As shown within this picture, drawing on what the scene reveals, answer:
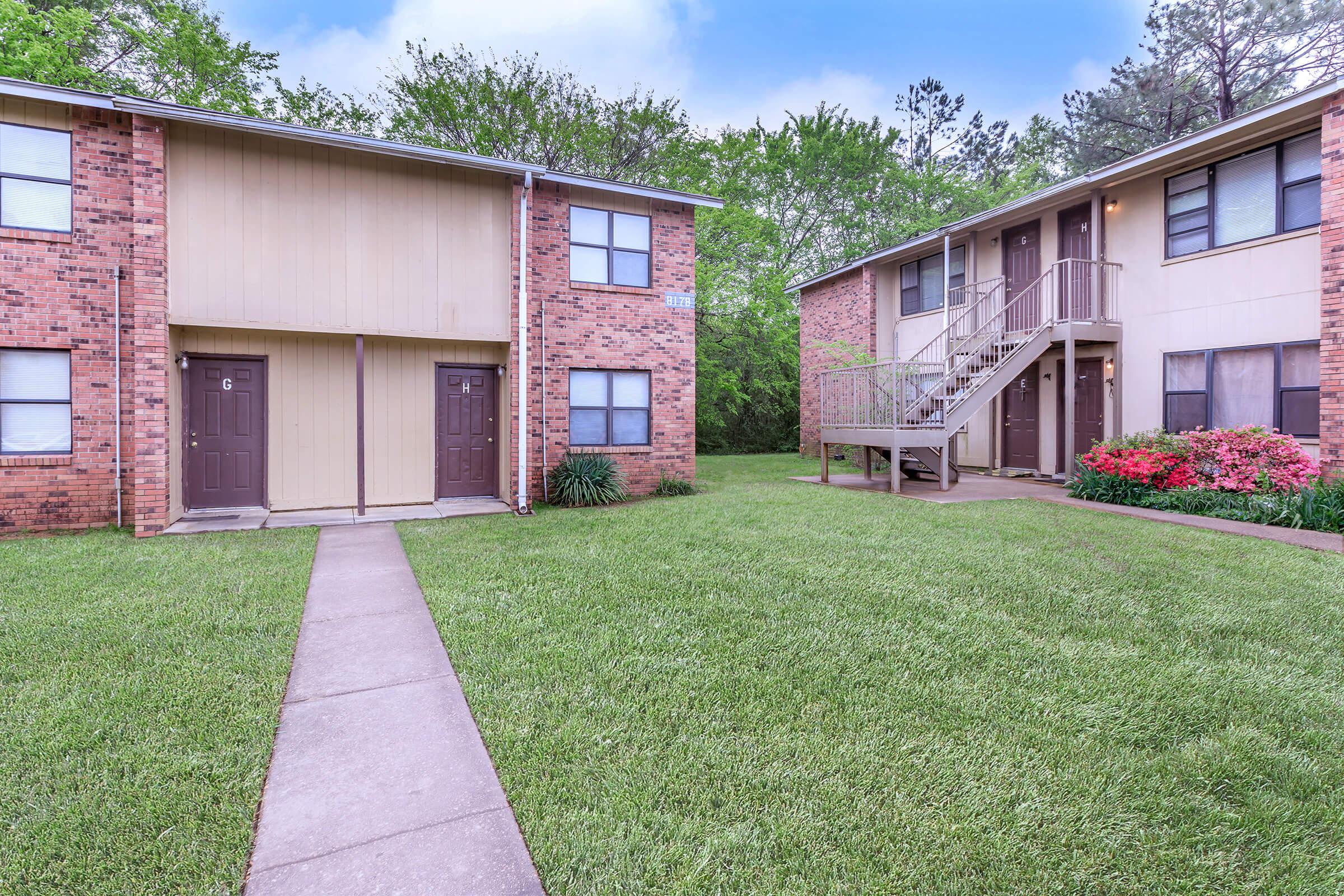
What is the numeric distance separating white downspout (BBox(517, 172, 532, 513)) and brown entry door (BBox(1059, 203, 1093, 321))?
8918mm

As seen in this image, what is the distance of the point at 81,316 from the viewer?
7637 millimetres

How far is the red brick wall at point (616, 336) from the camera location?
32.1ft

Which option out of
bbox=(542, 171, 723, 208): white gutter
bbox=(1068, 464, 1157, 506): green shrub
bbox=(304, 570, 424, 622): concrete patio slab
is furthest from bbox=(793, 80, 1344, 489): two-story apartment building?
bbox=(304, 570, 424, 622): concrete patio slab

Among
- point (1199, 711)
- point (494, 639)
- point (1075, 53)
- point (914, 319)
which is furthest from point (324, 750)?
point (1075, 53)

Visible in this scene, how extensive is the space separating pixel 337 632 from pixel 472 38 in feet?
66.3

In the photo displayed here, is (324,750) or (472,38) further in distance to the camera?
(472,38)

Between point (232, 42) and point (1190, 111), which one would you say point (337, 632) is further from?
point (1190, 111)

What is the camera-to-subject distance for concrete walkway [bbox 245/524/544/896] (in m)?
2.01

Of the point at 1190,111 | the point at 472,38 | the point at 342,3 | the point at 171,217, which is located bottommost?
the point at 171,217

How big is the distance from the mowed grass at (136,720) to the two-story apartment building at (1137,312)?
8999mm

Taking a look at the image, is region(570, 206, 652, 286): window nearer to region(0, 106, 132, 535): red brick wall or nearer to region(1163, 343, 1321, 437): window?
region(0, 106, 132, 535): red brick wall

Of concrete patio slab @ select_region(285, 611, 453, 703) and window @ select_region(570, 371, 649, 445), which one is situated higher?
window @ select_region(570, 371, 649, 445)

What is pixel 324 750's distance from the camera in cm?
277

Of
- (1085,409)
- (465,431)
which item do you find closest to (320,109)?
(465,431)
